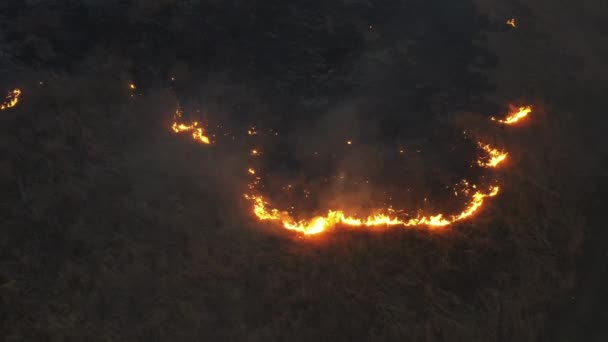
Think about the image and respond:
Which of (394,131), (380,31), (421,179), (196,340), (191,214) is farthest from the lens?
(380,31)

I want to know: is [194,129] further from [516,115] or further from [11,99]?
[516,115]

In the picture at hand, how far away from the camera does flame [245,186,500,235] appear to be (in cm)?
671

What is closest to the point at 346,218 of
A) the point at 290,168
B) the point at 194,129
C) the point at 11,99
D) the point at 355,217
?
the point at 355,217

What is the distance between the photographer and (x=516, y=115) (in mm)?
8625

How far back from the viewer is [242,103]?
26.8 ft

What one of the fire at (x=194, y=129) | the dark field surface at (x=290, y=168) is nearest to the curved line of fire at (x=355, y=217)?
the dark field surface at (x=290, y=168)

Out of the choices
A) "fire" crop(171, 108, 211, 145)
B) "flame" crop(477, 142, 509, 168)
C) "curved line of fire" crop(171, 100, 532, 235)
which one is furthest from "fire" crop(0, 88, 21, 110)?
"flame" crop(477, 142, 509, 168)

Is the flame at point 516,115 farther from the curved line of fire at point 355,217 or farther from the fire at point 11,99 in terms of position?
the fire at point 11,99

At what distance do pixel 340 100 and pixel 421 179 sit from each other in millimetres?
2215

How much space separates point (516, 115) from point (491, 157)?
1.45 meters

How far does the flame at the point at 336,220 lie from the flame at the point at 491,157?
115 cm

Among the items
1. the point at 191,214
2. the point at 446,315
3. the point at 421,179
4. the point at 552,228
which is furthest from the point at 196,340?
the point at 552,228

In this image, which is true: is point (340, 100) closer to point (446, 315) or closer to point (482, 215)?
point (482, 215)

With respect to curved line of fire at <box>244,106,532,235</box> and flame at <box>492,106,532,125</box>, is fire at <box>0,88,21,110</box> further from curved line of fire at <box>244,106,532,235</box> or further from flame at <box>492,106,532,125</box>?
flame at <box>492,106,532,125</box>
